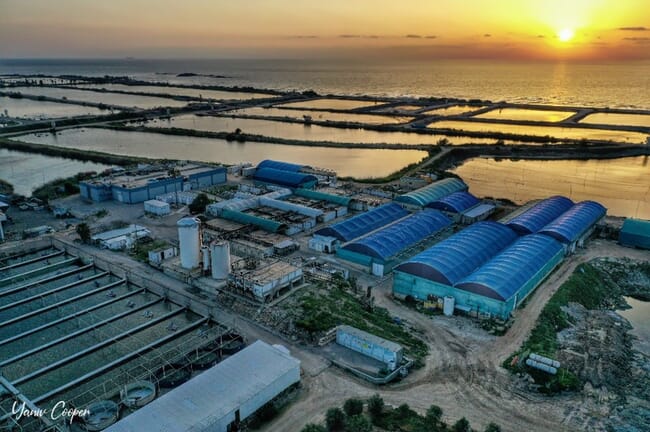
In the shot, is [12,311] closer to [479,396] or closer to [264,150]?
[479,396]

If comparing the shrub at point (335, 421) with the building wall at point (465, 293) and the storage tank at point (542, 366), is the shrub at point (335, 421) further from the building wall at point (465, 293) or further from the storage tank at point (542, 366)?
the building wall at point (465, 293)

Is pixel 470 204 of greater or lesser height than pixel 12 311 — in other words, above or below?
above

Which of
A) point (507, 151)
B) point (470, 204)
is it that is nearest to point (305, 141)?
point (507, 151)

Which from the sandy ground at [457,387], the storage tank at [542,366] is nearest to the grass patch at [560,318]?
the storage tank at [542,366]

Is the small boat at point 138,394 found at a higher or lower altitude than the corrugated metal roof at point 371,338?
lower

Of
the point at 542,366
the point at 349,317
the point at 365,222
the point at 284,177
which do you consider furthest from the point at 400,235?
the point at 284,177
